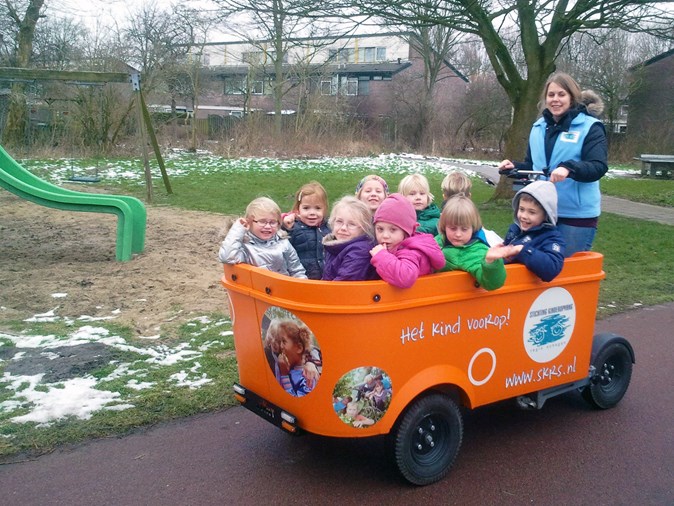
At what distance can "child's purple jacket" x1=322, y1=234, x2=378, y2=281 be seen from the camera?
121 inches

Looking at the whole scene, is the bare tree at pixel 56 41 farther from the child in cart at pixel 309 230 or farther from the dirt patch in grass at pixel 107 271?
the child in cart at pixel 309 230

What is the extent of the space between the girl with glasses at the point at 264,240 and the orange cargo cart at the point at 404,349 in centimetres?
22

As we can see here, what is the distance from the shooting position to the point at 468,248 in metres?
3.26

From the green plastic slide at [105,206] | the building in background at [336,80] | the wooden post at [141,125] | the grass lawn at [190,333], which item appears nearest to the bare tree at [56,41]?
the building in background at [336,80]

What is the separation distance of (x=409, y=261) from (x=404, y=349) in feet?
1.28

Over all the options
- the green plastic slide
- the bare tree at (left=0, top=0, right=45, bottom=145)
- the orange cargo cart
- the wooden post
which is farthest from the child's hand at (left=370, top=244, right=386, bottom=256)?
the bare tree at (left=0, top=0, right=45, bottom=145)

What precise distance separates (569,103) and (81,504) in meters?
3.33

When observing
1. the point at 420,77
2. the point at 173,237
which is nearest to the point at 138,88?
the point at 173,237

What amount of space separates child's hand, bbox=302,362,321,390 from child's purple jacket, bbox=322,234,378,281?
1.44 ft

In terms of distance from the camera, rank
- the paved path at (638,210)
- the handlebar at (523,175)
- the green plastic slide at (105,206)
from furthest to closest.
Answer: the paved path at (638,210), the green plastic slide at (105,206), the handlebar at (523,175)

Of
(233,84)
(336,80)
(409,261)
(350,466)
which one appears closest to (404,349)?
(409,261)

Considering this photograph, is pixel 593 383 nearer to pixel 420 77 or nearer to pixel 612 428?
A: pixel 612 428

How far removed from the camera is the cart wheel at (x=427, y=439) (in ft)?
9.82

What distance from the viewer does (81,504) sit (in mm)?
2936
